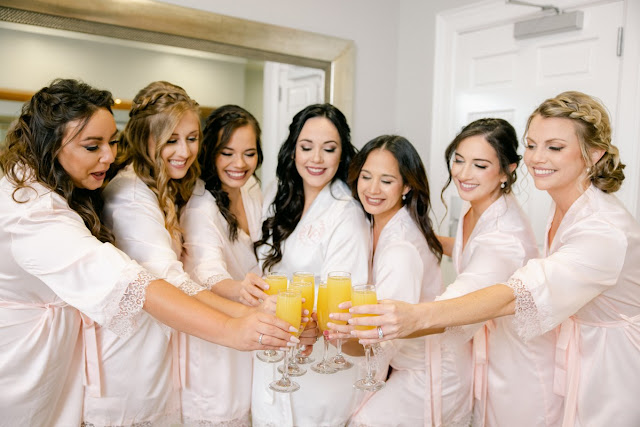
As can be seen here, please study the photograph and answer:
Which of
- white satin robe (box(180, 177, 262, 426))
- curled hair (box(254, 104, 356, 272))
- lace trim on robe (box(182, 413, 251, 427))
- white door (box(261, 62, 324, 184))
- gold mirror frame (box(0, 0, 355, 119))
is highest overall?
gold mirror frame (box(0, 0, 355, 119))

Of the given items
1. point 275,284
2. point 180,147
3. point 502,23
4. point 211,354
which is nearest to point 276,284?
point 275,284

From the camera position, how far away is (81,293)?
6.00 feet

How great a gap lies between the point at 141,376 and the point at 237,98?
1.78m

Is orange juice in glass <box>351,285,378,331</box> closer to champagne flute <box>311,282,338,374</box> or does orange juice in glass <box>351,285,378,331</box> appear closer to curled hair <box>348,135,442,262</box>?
champagne flute <box>311,282,338,374</box>

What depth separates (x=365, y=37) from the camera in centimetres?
423

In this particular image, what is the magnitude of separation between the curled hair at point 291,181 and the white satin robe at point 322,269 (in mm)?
42

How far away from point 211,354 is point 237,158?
34.2 inches

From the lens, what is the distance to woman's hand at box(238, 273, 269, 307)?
81.7 inches

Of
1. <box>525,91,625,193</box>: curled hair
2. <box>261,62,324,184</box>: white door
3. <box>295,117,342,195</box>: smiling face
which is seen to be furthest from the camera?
<box>261,62,324,184</box>: white door

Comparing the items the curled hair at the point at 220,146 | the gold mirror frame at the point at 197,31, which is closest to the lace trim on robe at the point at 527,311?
the curled hair at the point at 220,146

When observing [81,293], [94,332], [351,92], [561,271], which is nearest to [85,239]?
[81,293]

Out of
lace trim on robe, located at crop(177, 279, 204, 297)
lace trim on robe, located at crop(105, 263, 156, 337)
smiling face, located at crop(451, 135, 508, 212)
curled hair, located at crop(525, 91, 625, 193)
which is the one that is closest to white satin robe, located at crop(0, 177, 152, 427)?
lace trim on robe, located at crop(105, 263, 156, 337)

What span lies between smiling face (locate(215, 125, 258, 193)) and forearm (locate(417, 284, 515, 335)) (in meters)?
1.16

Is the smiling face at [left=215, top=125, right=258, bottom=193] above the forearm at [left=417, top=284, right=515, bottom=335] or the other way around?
above
